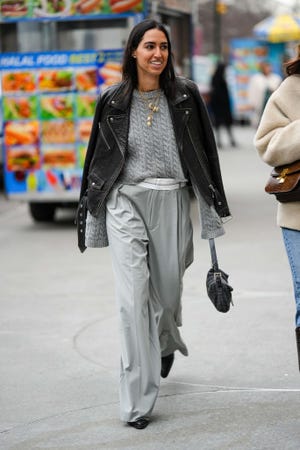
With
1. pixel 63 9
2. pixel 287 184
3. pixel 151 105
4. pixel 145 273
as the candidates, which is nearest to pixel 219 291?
pixel 145 273

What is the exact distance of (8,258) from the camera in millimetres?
10227

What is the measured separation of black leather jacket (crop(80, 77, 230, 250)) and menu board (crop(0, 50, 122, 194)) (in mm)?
6316

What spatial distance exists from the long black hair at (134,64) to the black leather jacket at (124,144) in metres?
0.04

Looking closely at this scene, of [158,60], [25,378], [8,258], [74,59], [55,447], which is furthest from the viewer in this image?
[74,59]

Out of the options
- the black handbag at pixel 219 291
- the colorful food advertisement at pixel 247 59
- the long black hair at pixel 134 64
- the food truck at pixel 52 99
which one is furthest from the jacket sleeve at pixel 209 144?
the colorful food advertisement at pixel 247 59

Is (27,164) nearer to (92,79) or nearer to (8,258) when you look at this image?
(92,79)

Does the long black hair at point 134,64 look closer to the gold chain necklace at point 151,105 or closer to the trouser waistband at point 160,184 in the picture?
the gold chain necklace at point 151,105

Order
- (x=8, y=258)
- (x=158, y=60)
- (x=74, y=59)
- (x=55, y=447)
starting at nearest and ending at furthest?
(x=55, y=447) → (x=158, y=60) → (x=8, y=258) → (x=74, y=59)

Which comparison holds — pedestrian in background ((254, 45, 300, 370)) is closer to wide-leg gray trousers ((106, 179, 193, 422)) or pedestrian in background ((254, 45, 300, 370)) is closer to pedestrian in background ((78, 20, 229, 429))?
pedestrian in background ((78, 20, 229, 429))

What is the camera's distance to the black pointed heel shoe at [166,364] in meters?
5.66

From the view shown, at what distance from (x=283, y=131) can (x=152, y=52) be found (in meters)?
0.82

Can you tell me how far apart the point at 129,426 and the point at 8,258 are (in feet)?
17.7

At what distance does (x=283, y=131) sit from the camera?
4.70 metres

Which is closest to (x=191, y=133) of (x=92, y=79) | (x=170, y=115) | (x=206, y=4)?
(x=170, y=115)
